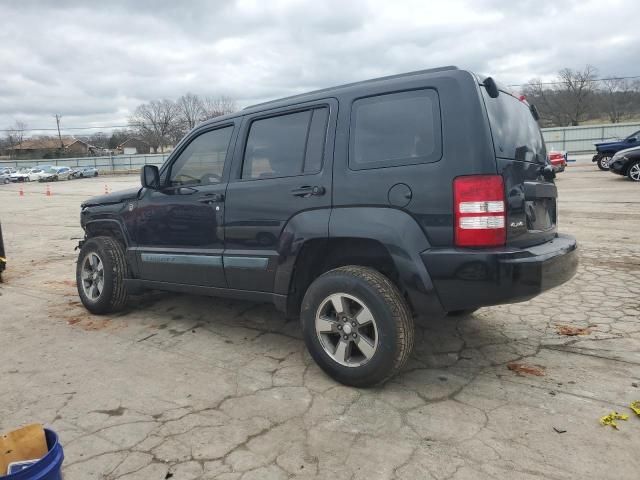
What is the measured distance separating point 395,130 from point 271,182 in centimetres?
102

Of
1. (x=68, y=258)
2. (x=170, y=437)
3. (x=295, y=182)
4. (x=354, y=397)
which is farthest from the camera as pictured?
(x=68, y=258)

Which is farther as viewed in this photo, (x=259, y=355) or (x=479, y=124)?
(x=259, y=355)

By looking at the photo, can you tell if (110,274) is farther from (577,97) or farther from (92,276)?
(577,97)

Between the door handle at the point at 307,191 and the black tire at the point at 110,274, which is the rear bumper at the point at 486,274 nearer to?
the door handle at the point at 307,191

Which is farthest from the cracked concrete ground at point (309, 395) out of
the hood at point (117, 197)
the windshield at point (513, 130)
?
the windshield at point (513, 130)

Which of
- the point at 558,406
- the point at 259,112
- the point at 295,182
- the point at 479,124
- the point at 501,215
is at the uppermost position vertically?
the point at 259,112

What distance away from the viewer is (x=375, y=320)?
3.04m

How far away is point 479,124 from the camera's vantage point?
2.84m

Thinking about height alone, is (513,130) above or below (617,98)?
below

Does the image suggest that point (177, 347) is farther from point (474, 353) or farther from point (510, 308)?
point (510, 308)

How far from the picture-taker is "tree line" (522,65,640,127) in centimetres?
4681

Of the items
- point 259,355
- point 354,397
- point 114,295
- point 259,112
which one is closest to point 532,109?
point 259,112

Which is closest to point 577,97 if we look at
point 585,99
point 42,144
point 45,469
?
point 585,99

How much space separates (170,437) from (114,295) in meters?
2.47
